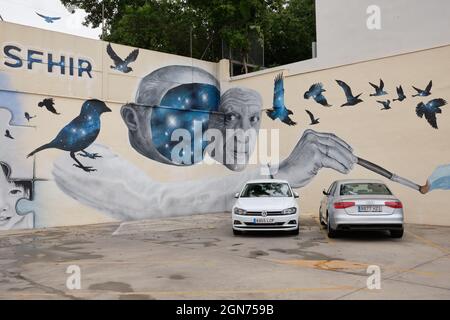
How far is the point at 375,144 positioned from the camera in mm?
15617

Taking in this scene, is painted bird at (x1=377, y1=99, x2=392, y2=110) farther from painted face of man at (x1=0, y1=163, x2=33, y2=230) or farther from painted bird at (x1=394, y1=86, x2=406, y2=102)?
painted face of man at (x1=0, y1=163, x2=33, y2=230)

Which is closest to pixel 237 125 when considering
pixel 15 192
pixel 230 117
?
pixel 230 117

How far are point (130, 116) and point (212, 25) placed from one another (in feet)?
24.9

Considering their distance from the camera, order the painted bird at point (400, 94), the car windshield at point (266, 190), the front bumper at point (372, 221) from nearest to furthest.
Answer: the front bumper at point (372, 221) → the car windshield at point (266, 190) → the painted bird at point (400, 94)

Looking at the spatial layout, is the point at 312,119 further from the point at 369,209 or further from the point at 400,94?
the point at 369,209

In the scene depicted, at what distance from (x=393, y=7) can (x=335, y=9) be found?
8.02 ft

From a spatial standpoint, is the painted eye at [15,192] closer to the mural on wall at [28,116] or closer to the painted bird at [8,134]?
the painted bird at [8,134]

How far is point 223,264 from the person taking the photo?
820 centimetres

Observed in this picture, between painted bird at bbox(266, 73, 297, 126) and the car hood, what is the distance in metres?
6.78

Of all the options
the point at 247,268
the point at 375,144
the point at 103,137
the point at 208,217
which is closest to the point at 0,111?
the point at 103,137

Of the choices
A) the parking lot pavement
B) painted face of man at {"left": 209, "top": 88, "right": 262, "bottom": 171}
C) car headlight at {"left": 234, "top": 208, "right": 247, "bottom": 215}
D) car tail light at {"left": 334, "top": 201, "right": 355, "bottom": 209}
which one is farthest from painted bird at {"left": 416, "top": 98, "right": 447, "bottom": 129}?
car headlight at {"left": 234, "top": 208, "right": 247, "bottom": 215}

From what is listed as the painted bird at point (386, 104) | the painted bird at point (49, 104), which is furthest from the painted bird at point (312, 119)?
the painted bird at point (49, 104)

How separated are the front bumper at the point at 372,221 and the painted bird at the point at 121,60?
10663mm

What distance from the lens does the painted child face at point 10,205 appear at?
14086 millimetres
